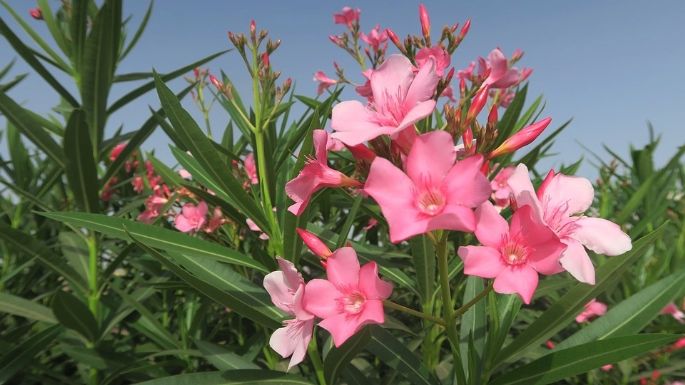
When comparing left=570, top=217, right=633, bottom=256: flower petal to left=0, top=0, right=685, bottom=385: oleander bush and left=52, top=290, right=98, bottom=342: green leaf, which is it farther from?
left=52, top=290, right=98, bottom=342: green leaf

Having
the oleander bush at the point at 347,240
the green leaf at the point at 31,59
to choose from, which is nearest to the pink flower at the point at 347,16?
the oleander bush at the point at 347,240

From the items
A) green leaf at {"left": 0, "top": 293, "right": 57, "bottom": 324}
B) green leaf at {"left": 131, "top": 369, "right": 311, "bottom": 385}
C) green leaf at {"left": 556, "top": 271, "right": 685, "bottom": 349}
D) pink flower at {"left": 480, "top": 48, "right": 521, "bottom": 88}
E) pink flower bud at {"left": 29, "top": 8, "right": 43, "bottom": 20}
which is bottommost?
green leaf at {"left": 0, "top": 293, "right": 57, "bottom": 324}

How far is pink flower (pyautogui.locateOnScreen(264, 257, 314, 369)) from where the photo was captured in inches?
32.1

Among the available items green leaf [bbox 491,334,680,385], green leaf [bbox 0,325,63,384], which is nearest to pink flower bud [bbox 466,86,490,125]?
green leaf [bbox 491,334,680,385]

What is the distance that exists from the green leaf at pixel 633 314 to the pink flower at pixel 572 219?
1.08 feet

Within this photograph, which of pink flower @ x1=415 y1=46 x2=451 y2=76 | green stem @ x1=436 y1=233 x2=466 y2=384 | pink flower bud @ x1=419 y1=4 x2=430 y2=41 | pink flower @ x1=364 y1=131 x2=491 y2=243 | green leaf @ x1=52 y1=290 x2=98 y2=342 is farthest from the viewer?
green leaf @ x1=52 y1=290 x2=98 y2=342

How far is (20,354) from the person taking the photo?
1.39 metres

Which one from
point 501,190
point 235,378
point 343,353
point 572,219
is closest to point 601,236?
point 572,219

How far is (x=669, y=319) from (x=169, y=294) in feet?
5.82

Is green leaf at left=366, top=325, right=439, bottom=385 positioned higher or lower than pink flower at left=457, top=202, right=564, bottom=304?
lower

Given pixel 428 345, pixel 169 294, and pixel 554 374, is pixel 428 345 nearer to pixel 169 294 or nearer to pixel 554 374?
pixel 554 374

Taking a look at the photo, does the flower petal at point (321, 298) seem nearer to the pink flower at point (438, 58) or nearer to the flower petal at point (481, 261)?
the flower petal at point (481, 261)

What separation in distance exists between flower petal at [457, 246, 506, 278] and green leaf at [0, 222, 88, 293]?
1.22 meters

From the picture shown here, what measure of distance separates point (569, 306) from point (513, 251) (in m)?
0.32
